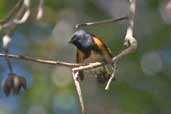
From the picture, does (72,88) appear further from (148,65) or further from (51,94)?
(148,65)

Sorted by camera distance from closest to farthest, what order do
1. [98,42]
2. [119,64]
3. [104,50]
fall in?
1. [104,50]
2. [98,42]
3. [119,64]

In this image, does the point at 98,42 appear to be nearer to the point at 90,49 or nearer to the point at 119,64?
the point at 90,49

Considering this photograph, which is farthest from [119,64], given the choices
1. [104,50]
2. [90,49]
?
[104,50]

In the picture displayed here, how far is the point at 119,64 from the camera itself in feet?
13.3

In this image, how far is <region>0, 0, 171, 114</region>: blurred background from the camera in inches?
156

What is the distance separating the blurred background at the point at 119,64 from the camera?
3.96 m

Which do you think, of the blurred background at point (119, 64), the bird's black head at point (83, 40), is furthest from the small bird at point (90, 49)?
the blurred background at point (119, 64)

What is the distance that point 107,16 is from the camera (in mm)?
4172

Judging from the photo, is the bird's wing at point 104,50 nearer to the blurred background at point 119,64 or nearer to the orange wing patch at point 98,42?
the orange wing patch at point 98,42

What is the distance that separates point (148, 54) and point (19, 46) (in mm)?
893

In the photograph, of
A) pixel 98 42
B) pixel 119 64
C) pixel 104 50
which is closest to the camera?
pixel 104 50

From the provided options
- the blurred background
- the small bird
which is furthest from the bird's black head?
the blurred background

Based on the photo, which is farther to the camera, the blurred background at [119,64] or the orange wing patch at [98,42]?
the blurred background at [119,64]

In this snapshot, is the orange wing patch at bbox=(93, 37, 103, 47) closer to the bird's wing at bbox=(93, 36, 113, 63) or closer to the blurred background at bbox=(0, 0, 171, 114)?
the bird's wing at bbox=(93, 36, 113, 63)
